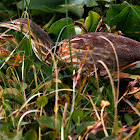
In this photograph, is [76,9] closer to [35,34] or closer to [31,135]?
[35,34]

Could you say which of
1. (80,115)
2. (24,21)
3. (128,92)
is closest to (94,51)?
(128,92)

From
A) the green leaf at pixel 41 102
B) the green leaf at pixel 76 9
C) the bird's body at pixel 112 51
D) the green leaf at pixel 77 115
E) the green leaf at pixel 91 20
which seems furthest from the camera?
the green leaf at pixel 76 9

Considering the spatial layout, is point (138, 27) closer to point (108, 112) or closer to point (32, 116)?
point (108, 112)

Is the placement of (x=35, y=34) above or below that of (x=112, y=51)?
above

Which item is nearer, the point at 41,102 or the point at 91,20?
the point at 41,102

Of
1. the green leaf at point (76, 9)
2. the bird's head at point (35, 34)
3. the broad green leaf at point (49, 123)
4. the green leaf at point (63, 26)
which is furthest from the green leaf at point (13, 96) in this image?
the green leaf at point (76, 9)

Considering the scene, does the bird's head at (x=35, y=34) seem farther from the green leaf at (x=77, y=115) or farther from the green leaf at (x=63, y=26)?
the green leaf at (x=77, y=115)

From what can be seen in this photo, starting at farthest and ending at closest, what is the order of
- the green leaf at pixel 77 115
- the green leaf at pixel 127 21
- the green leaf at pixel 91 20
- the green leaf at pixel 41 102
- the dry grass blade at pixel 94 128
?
the green leaf at pixel 91 20 → the green leaf at pixel 127 21 → the green leaf at pixel 41 102 → the green leaf at pixel 77 115 → the dry grass blade at pixel 94 128

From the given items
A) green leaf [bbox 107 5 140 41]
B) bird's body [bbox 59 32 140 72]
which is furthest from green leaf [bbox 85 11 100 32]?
bird's body [bbox 59 32 140 72]

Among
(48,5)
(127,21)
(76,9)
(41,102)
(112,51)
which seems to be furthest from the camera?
(48,5)

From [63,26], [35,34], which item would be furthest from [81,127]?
[63,26]

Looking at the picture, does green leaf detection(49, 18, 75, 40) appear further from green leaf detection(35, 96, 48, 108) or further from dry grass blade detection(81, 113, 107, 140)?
dry grass blade detection(81, 113, 107, 140)

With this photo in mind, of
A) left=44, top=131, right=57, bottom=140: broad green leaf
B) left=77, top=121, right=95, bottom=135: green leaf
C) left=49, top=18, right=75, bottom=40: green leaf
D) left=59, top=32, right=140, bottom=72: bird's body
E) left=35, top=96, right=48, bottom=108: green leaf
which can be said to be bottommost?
left=44, top=131, right=57, bottom=140: broad green leaf

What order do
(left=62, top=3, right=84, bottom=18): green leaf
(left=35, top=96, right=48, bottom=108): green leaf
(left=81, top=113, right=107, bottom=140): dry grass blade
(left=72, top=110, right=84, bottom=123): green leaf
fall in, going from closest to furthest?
(left=81, top=113, right=107, bottom=140): dry grass blade, (left=72, top=110, right=84, bottom=123): green leaf, (left=35, top=96, right=48, bottom=108): green leaf, (left=62, top=3, right=84, bottom=18): green leaf
